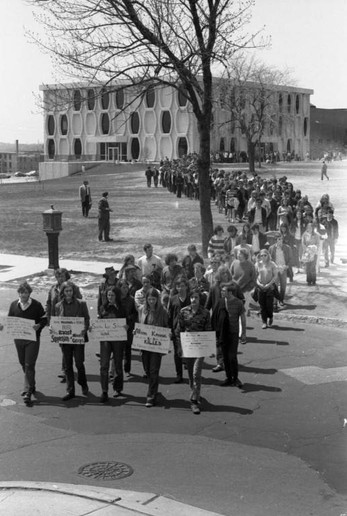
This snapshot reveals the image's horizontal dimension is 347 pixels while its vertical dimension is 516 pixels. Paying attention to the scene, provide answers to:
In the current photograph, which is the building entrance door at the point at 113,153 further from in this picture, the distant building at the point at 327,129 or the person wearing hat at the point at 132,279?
the person wearing hat at the point at 132,279

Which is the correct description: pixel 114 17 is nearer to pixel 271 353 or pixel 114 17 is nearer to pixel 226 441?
pixel 271 353

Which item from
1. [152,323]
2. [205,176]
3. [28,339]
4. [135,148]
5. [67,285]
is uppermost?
[135,148]

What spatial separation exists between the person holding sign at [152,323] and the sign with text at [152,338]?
10 centimetres

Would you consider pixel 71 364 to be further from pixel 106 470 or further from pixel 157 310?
pixel 106 470

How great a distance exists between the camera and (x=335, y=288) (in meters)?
17.4

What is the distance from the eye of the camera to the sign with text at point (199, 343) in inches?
392

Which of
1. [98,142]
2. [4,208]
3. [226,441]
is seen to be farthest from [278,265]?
[98,142]

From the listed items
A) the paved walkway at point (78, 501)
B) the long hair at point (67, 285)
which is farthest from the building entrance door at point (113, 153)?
the paved walkway at point (78, 501)

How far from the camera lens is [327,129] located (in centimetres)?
11219

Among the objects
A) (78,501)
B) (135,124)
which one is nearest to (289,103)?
(135,124)

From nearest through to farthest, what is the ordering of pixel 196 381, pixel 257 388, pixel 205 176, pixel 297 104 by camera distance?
pixel 196 381 < pixel 257 388 < pixel 205 176 < pixel 297 104

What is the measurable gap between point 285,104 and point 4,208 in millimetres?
54104

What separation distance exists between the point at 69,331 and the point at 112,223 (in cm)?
2070

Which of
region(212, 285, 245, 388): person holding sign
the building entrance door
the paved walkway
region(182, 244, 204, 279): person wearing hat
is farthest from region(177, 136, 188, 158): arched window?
the paved walkway
